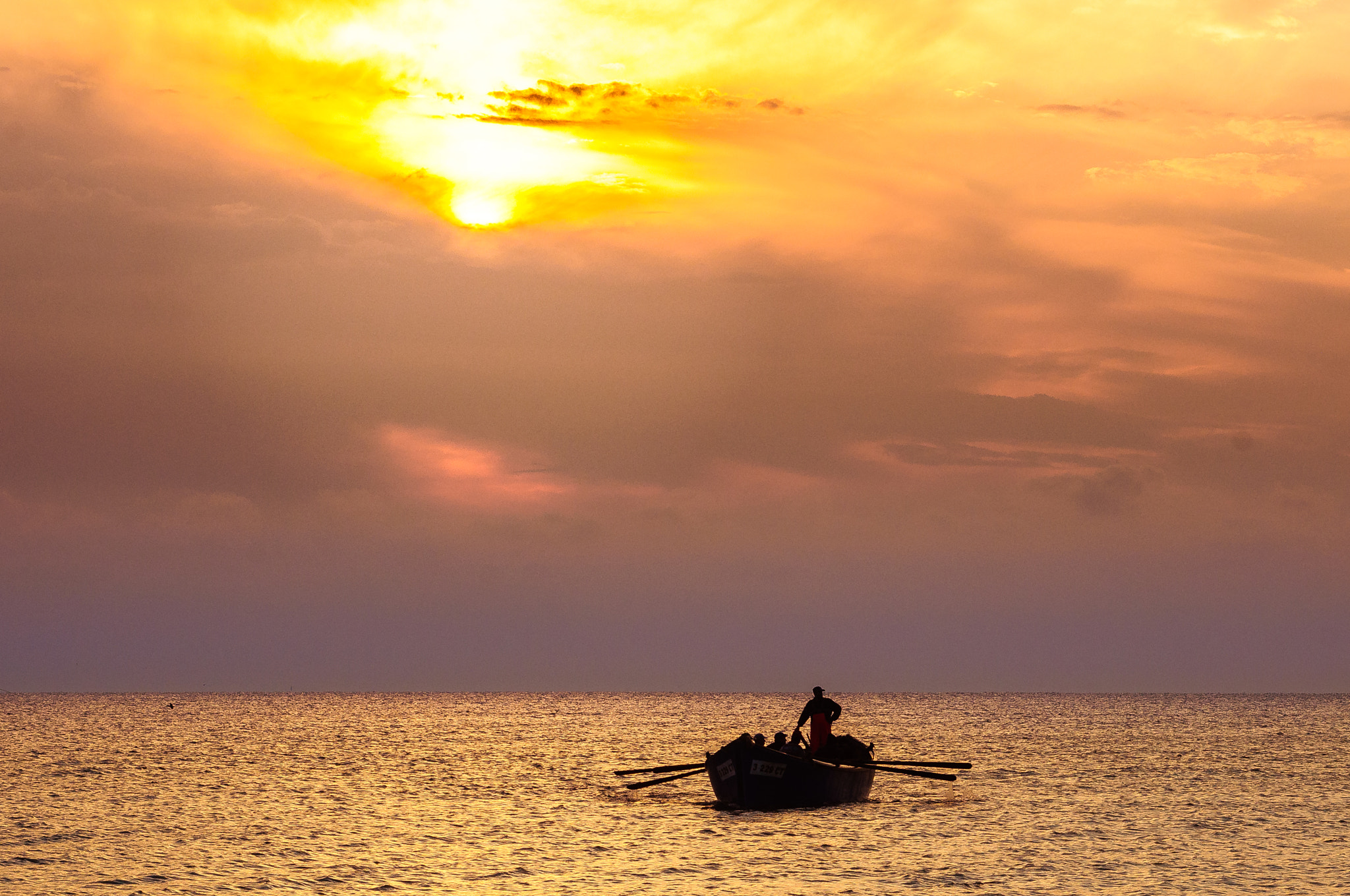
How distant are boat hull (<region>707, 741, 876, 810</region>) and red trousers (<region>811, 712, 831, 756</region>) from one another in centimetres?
81

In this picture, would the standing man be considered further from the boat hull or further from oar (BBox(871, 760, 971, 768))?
oar (BBox(871, 760, 971, 768))

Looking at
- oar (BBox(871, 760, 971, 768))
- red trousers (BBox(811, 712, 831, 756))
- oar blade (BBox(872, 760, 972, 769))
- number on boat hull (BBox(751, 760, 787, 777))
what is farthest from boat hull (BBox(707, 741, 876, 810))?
oar blade (BBox(872, 760, 972, 769))

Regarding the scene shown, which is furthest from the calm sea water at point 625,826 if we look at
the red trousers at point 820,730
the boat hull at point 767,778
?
the red trousers at point 820,730

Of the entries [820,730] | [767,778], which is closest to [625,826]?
[767,778]

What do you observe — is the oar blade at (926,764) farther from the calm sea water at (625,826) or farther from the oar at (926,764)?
the calm sea water at (625,826)

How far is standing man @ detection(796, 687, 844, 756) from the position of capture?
42969 millimetres

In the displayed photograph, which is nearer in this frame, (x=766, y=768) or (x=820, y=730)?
(x=766, y=768)

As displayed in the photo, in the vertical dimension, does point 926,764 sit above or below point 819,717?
below

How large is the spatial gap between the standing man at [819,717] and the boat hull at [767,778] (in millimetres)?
893

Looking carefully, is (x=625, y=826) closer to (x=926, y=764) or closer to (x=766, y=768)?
(x=766, y=768)

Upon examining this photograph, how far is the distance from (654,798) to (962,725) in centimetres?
9856

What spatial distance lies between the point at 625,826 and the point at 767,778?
4.56 metres

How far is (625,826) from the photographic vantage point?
41.4 meters

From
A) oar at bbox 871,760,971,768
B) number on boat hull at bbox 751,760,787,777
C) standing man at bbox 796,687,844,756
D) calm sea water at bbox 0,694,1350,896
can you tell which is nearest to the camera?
calm sea water at bbox 0,694,1350,896
